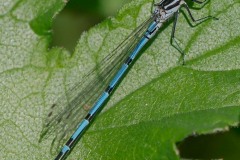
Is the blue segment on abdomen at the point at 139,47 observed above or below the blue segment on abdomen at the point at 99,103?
above

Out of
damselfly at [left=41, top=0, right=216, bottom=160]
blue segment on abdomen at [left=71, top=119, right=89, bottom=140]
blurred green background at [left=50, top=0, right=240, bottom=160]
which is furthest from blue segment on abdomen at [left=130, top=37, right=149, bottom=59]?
blue segment on abdomen at [left=71, top=119, right=89, bottom=140]

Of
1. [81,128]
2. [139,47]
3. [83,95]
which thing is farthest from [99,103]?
[139,47]

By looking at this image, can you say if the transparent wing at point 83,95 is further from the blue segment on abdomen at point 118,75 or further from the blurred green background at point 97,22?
the blurred green background at point 97,22

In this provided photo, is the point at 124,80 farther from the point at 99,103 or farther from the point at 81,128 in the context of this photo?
the point at 81,128

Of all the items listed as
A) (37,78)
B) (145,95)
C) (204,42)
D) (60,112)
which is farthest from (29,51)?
(204,42)

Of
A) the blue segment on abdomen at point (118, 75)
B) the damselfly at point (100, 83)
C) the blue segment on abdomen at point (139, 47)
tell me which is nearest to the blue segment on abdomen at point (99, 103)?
the damselfly at point (100, 83)

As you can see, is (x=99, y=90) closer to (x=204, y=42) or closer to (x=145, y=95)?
(x=145, y=95)
